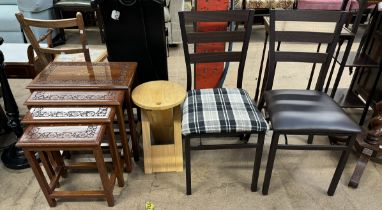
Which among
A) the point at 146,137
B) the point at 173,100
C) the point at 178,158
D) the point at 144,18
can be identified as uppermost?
the point at 144,18

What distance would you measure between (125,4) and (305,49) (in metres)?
2.61

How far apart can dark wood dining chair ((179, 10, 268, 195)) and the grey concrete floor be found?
115mm

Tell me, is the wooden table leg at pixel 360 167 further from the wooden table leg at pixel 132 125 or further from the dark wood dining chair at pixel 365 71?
the wooden table leg at pixel 132 125

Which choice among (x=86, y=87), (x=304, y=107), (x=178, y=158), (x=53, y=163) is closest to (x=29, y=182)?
(x=53, y=163)

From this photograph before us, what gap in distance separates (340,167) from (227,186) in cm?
65

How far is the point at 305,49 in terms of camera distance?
353cm

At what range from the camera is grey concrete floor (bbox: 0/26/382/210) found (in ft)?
5.23

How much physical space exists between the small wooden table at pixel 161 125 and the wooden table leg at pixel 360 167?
41.7 inches

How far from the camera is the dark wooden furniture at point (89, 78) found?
154 centimetres

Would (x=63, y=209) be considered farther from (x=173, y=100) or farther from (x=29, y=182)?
(x=173, y=100)

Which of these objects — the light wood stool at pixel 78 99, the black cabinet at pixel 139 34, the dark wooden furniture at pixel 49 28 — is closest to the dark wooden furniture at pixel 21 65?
the dark wooden furniture at pixel 49 28

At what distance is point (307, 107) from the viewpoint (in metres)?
1.51

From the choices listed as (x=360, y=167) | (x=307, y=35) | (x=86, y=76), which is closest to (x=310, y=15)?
(x=307, y=35)

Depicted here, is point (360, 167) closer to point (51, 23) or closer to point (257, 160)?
point (257, 160)
